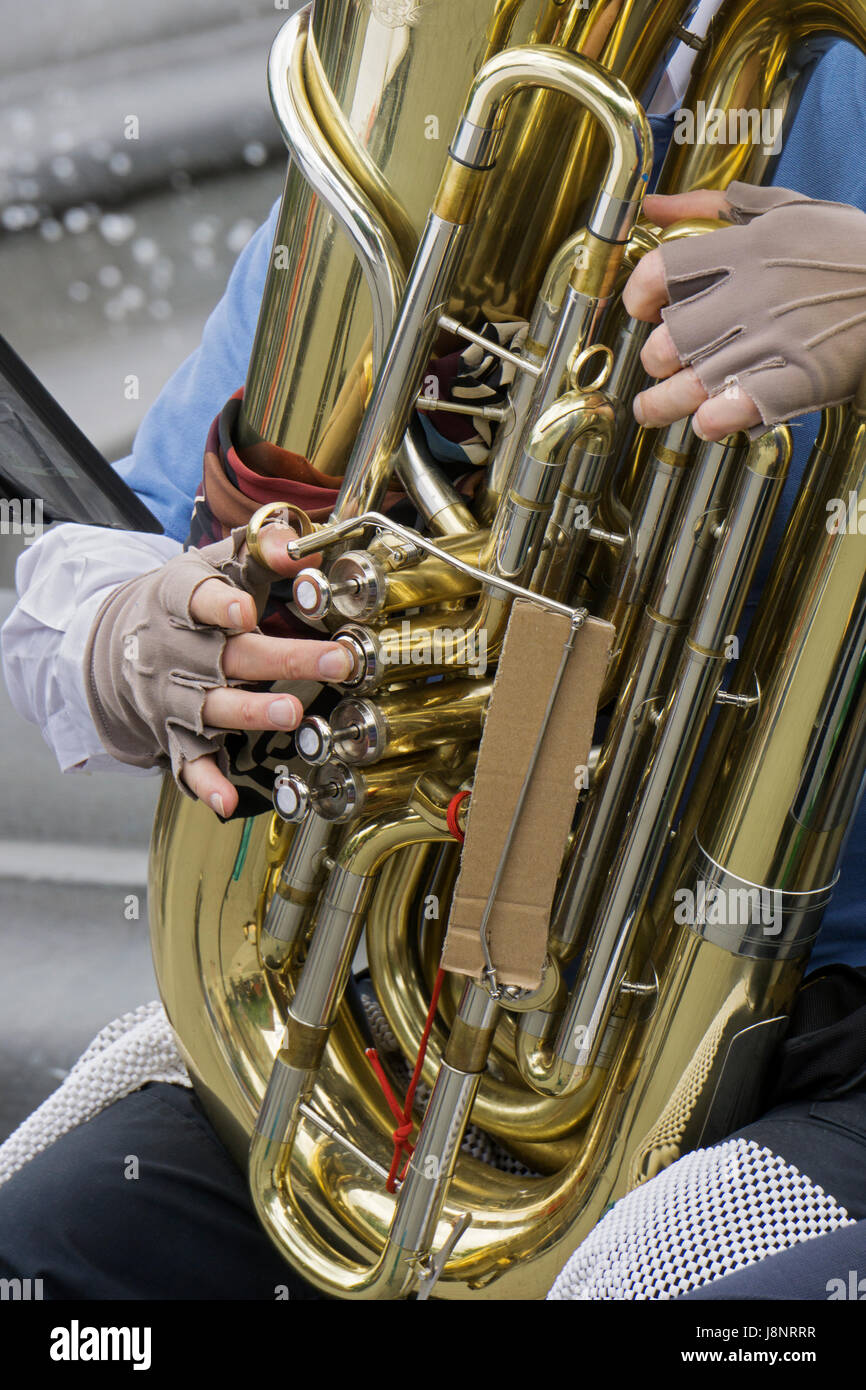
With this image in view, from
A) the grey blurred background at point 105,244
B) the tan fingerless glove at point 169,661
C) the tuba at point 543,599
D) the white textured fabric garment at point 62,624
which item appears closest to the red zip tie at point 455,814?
the tuba at point 543,599

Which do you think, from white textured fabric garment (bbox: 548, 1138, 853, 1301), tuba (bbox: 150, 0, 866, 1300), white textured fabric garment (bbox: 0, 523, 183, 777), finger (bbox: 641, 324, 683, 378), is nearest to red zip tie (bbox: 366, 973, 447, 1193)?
tuba (bbox: 150, 0, 866, 1300)

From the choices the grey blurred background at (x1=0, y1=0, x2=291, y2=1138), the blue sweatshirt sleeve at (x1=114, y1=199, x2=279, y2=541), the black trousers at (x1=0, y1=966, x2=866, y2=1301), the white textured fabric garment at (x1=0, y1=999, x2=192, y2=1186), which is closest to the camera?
the black trousers at (x1=0, y1=966, x2=866, y2=1301)

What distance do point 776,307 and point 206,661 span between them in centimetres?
30

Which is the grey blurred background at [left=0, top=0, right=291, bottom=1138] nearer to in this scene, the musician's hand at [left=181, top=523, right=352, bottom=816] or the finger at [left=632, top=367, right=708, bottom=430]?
the musician's hand at [left=181, top=523, right=352, bottom=816]

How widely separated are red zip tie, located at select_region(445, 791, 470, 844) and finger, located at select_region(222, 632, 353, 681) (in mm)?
80

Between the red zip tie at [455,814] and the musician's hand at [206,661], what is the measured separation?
82 mm

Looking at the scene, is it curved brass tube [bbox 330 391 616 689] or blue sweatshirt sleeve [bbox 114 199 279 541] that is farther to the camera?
blue sweatshirt sleeve [bbox 114 199 279 541]

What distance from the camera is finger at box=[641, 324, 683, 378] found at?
540 millimetres

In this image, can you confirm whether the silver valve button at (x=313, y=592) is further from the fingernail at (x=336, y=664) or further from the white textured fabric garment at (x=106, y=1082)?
the white textured fabric garment at (x=106, y=1082)

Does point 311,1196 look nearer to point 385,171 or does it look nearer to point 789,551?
point 789,551

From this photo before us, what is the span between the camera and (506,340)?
614mm

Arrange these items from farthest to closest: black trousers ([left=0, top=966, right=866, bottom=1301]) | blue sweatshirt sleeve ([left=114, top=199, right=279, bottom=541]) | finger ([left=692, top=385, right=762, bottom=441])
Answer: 1. blue sweatshirt sleeve ([left=114, top=199, right=279, bottom=541])
2. black trousers ([left=0, top=966, right=866, bottom=1301])
3. finger ([left=692, top=385, right=762, bottom=441])

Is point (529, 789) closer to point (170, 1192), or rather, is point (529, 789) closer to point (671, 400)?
point (671, 400)
